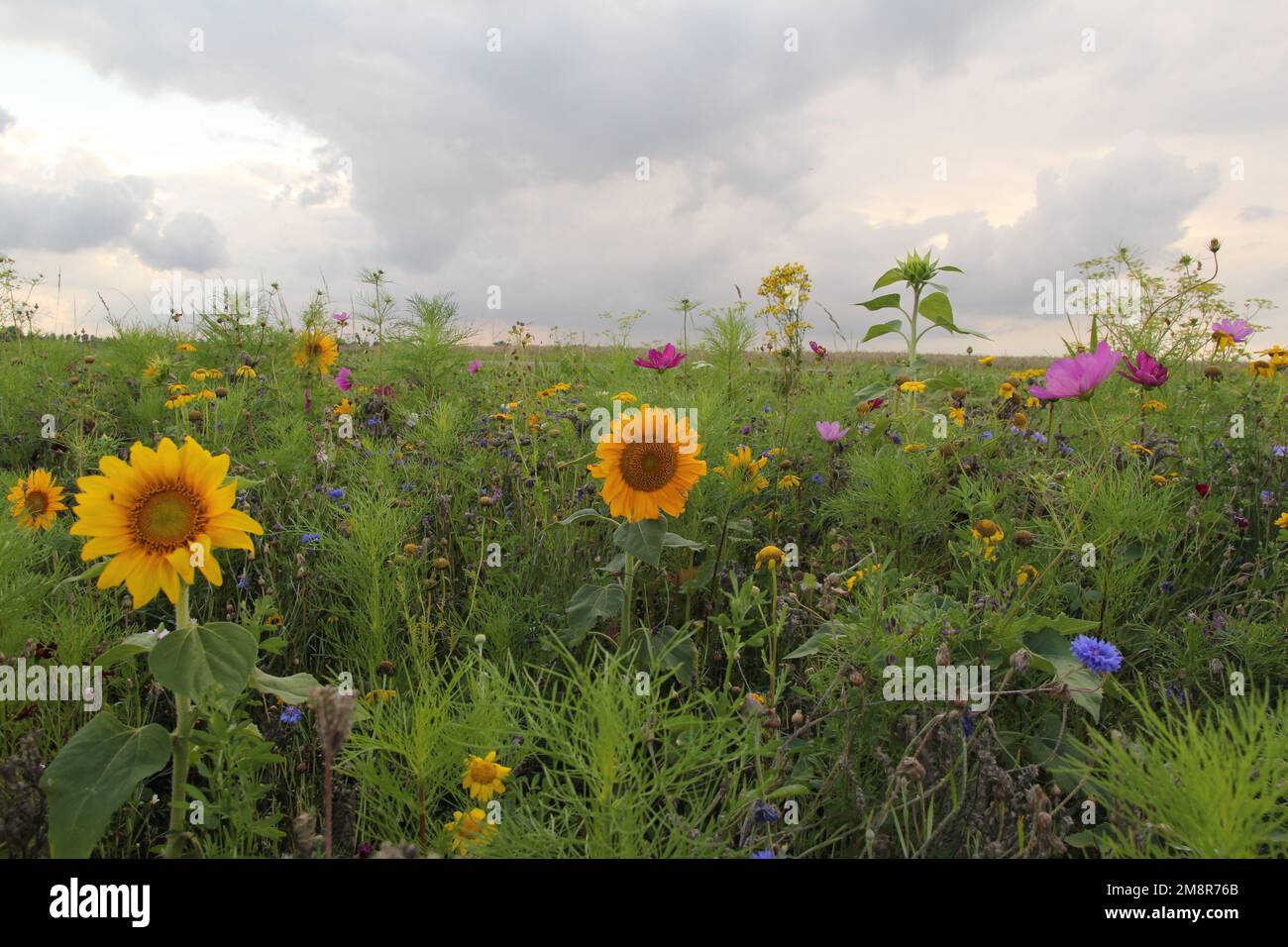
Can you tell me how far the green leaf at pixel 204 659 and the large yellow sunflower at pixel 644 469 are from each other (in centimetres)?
96

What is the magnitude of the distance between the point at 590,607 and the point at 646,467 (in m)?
0.43

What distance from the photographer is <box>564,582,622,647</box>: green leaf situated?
193cm

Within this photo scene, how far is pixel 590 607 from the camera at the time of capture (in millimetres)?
1982

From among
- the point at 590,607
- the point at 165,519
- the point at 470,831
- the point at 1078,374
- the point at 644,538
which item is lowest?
the point at 470,831

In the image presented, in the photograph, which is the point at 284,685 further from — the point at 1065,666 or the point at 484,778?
the point at 1065,666

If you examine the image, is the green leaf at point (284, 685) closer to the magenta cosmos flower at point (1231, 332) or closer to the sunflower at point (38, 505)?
the sunflower at point (38, 505)

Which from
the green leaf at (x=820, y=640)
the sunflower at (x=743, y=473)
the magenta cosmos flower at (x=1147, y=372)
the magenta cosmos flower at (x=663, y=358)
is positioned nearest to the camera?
the green leaf at (x=820, y=640)

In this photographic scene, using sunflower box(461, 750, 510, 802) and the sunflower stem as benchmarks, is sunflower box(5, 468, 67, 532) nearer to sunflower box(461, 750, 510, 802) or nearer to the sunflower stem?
the sunflower stem

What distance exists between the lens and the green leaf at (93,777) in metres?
1.12

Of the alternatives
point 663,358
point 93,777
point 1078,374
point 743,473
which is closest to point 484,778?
point 93,777

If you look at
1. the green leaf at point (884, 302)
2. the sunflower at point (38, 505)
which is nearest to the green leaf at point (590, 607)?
the sunflower at point (38, 505)

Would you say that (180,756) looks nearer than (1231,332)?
Yes
